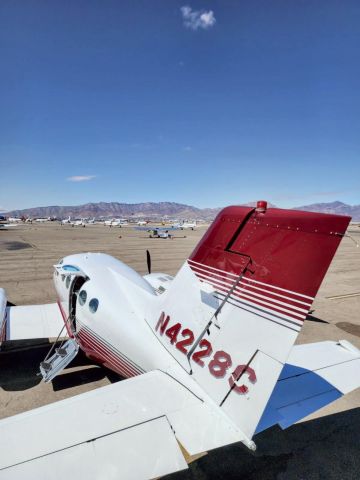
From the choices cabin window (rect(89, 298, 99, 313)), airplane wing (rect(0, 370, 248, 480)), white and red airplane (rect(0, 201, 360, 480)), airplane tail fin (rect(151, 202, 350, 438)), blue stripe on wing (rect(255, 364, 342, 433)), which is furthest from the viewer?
cabin window (rect(89, 298, 99, 313))

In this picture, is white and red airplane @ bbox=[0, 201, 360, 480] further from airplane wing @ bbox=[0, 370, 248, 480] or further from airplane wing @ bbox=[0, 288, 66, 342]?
airplane wing @ bbox=[0, 288, 66, 342]

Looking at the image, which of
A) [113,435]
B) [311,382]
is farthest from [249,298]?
[311,382]

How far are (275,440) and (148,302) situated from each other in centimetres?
347

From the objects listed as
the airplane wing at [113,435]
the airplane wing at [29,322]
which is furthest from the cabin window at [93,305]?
the airplane wing at [113,435]

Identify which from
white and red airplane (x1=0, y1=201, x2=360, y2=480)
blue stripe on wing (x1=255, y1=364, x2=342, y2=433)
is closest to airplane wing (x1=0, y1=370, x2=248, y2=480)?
white and red airplane (x1=0, y1=201, x2=360, y2=480)

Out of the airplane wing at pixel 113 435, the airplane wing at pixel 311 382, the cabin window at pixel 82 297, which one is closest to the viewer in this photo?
the airplane wing at pixel 113 435

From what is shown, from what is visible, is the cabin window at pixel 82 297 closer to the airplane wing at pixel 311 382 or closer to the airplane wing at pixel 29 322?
the airplane wing at pixel 29 322

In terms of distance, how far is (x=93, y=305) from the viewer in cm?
652

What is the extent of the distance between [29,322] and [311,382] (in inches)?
298

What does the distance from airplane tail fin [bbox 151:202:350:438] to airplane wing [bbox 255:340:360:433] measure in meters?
0.64

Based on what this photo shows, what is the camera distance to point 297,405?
3.98 metres

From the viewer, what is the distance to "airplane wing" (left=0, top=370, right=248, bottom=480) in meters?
2.77

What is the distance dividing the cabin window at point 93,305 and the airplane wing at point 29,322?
2.42 metres

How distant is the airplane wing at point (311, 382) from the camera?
12.5 feet
